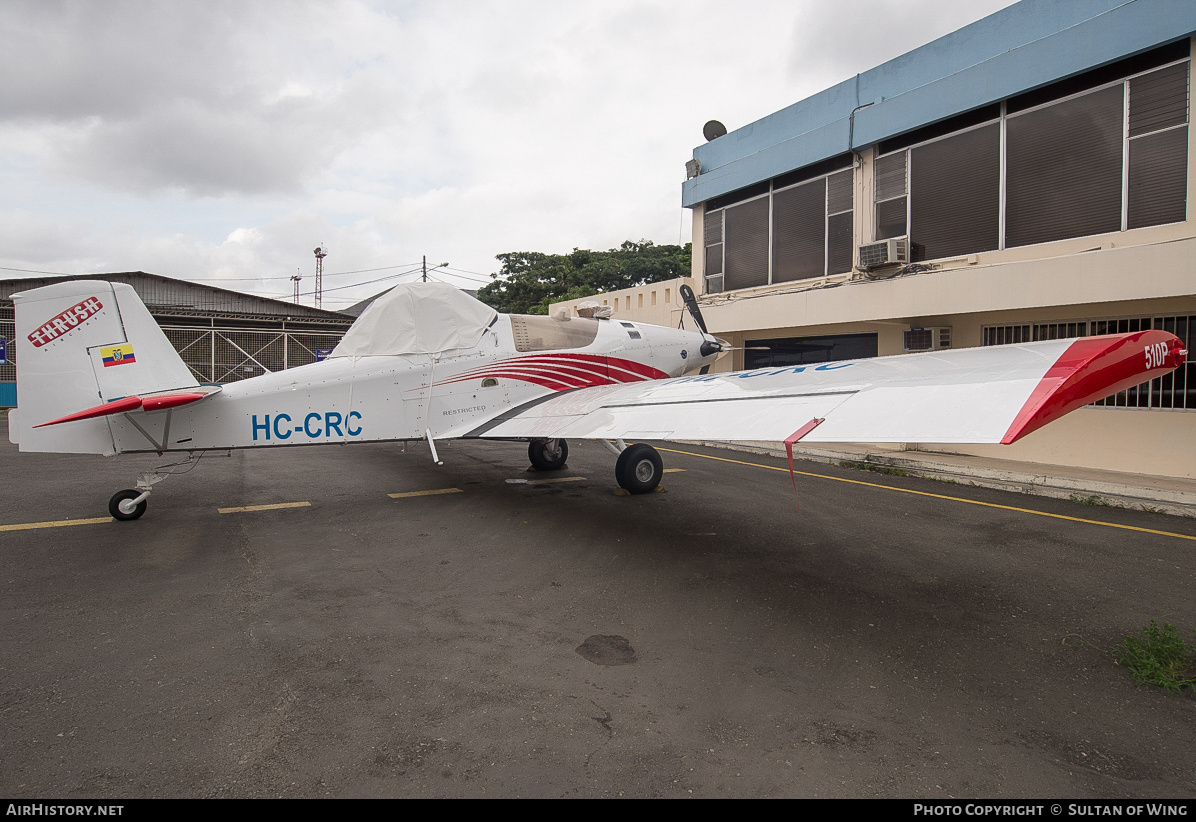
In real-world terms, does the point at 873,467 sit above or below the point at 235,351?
below

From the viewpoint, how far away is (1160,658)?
374cm

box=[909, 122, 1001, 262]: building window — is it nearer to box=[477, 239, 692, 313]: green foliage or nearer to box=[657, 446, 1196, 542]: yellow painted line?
box=[657, 446, 1196, 542]: yellow painted line

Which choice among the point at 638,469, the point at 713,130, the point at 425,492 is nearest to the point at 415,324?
the point at 425,492

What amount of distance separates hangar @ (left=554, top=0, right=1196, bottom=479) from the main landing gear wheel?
4.59 meters

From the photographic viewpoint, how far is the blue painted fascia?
377 inches

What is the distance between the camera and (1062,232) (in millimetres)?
10711

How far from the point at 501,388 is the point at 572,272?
116 feet

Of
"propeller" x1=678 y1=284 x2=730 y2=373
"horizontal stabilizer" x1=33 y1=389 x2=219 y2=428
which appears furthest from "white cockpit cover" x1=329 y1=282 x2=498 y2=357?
"propeller" x1=678 y1=284 x2=730 y2=373

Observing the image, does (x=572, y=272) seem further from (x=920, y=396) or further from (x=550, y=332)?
(x=920, y=396)

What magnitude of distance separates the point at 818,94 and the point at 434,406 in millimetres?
12709

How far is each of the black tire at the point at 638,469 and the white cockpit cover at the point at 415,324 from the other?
2743 millimetres

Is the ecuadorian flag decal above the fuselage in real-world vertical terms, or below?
above

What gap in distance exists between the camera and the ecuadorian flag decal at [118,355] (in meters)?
6.78
